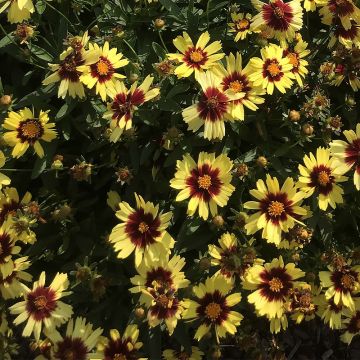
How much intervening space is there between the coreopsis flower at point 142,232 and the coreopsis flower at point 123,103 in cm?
36

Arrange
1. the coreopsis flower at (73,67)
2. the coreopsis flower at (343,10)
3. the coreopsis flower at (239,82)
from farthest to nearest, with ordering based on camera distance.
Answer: the coreopsis flower at (343,10)
the coreopsis flower at (239,82)
the coreopsis flower at (73,67)

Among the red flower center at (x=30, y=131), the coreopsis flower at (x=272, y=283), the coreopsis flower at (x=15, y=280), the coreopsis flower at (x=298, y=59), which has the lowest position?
the coreopsis flower at (x=272, y=283)

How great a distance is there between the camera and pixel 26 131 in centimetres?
262

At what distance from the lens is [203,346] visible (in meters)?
Answer: 2.80

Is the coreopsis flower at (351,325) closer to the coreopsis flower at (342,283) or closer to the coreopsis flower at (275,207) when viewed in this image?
the coreopsis flower at (342,283)

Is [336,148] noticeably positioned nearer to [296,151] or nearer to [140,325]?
[296,151]

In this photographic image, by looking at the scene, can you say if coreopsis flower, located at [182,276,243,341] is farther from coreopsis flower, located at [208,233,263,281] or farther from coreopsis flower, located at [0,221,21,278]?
coreopsis flower, located at [0,221,21,278]

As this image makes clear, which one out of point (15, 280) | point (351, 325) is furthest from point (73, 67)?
point (351, 325)

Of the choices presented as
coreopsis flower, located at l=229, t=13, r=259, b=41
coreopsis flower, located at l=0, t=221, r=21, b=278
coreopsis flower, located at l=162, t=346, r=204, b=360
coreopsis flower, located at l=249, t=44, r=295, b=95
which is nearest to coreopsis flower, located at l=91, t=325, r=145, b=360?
coreopsis flower, located at l=162, t=346, r=204, b=360

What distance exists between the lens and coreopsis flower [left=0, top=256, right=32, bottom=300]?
8.34ft

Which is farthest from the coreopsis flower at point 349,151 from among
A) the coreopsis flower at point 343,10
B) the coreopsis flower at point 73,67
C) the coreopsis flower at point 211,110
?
the coreopsis flower at point 73,67

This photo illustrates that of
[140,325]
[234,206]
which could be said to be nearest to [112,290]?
[140,325]

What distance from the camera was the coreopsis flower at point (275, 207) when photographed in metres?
2.51

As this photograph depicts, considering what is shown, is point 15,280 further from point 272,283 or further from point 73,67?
point 272,283
